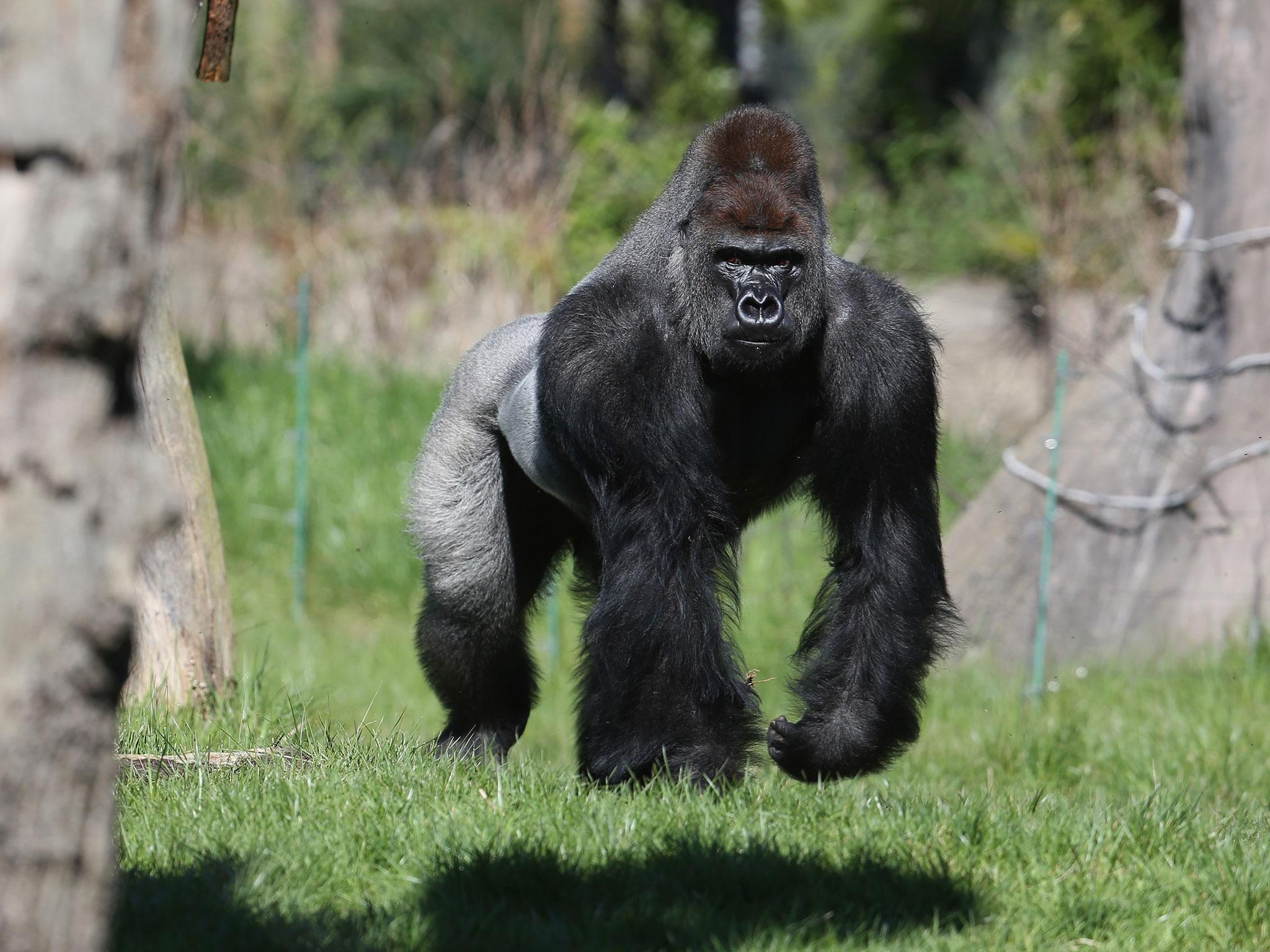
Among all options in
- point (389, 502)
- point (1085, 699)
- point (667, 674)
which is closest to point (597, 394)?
point (667, 674)

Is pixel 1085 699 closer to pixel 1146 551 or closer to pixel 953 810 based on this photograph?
pixel 1146 551

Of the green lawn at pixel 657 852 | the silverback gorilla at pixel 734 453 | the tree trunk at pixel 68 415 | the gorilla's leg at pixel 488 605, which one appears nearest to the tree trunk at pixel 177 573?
the green lawn at pixel 657 852

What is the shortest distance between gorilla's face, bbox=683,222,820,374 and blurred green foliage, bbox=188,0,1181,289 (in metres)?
6.63

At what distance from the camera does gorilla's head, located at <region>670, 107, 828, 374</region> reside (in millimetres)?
3520

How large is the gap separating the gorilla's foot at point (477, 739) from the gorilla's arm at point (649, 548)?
903 millimetres

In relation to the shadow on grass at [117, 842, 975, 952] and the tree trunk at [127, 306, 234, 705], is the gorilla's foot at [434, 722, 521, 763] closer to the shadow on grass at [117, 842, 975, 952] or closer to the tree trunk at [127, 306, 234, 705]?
the tree trunk at [127, 306, 234, 705]

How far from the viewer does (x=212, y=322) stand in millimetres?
10469

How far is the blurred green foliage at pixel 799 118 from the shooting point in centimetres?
1061

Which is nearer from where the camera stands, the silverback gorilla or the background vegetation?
the silverback gorilla

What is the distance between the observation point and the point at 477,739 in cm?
445

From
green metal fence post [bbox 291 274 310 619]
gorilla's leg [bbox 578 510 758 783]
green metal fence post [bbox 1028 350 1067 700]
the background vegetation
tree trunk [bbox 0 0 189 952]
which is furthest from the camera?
the background vegetation

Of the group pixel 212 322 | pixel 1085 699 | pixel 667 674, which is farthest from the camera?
pixel 212 322

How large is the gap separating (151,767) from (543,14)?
19596 mm

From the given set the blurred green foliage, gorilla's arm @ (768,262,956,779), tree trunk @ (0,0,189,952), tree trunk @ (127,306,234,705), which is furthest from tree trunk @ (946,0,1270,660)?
tree trunk @ (0,0,189,952)
